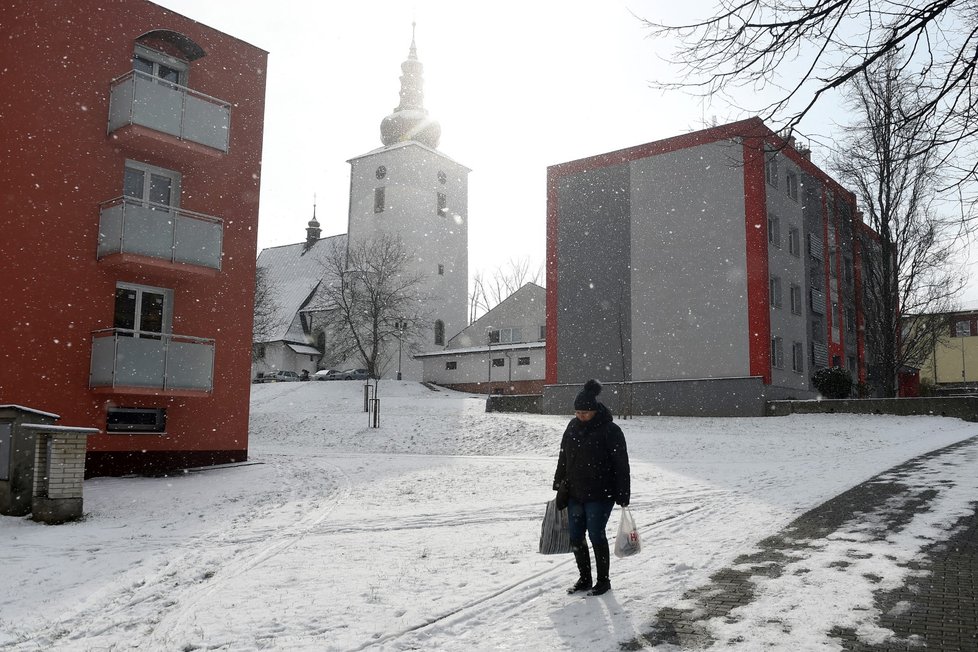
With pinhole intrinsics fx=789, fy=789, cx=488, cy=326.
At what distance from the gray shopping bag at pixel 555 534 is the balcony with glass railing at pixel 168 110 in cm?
1307

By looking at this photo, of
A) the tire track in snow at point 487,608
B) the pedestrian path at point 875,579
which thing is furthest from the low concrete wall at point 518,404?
the tire track in snow at point 487,608

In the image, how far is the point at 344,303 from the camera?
5000cm

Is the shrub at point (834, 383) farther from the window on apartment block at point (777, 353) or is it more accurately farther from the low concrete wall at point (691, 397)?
the low concrete wall at point (691, 397)

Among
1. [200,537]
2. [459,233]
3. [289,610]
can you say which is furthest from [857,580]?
[459,233]

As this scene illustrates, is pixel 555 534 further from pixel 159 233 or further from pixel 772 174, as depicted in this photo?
pixel 772 174

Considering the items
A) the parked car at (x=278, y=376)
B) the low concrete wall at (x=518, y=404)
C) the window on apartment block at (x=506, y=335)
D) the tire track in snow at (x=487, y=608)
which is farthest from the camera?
the parked car at (x=278, y=376)

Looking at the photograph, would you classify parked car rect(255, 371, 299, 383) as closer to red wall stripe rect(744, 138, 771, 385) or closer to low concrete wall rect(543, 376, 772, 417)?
low concrete wall rect(543, 376, 772, 417)

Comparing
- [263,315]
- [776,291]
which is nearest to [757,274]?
[776,291]

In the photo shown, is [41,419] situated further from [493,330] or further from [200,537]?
[493,330]

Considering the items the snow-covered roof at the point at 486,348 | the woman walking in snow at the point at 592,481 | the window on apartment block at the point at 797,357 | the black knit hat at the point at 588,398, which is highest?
the snow-covered roof at the point at 486,348

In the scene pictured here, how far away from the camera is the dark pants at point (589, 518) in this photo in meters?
6.24

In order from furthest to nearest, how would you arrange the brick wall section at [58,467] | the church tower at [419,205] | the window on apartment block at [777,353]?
the church tower at [419,205]
the window on apartment block at [777,353]
the brick wall section at [58,467]

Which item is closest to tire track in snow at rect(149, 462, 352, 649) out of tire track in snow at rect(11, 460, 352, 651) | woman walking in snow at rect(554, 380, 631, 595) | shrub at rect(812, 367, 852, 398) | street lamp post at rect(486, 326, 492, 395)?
tire track in snow at rect(11, 460, 352, 651)

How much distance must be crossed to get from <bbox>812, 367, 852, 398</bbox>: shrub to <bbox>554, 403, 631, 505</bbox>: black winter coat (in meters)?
27.2
